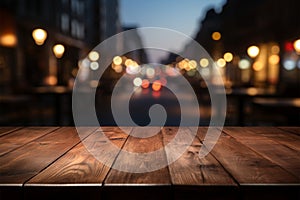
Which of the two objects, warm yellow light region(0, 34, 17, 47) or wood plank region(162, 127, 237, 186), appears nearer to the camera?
wood plank region(162, 127, 237, 186)

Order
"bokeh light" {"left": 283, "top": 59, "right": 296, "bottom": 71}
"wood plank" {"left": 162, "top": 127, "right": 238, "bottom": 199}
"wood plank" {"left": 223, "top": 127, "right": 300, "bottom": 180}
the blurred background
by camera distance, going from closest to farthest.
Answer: "wood plank" {"left": 162, "top": 127, "right": 238, "bottom": 199} → "wood plank" {"left": 223, "top": 127, "right": 300, "bottom": 180} → the blurred background → "bokeh light" {"left": 283, "top": 59, "right": 296, "bottom": 71}

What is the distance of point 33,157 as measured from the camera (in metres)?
2.18

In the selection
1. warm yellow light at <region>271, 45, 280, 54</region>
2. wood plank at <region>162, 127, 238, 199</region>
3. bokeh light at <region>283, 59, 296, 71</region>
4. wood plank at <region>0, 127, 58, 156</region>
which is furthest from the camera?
warm yellow light at <region>271, 45, 280, 54</region>

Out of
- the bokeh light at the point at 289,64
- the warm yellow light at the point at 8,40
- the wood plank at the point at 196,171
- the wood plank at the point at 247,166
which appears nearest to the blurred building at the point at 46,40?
the warm yellow light at the point at 8,40

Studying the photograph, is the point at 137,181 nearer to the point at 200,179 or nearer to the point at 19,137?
the point at 200,179

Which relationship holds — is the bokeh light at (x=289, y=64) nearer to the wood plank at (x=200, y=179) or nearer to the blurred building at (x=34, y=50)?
the blurred building at (x=34, y=50)

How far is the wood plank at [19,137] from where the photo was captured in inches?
98.4

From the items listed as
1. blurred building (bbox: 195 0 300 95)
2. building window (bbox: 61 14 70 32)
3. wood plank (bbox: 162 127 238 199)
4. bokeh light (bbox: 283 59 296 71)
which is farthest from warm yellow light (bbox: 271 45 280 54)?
wood plank (bbox: 162 127 238 199)

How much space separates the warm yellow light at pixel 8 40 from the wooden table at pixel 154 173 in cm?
1589

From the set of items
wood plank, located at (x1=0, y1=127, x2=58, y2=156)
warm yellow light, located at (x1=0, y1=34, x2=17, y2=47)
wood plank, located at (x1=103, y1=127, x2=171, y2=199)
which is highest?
warm yellow light, located at (x1=0, y1=34, x2=17, y2=47)

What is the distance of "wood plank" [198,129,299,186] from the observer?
66.9 inches

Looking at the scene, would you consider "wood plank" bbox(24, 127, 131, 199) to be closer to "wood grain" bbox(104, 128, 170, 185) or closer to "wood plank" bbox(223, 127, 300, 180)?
"wood grain" bbox(104, 128, 170, 185)
